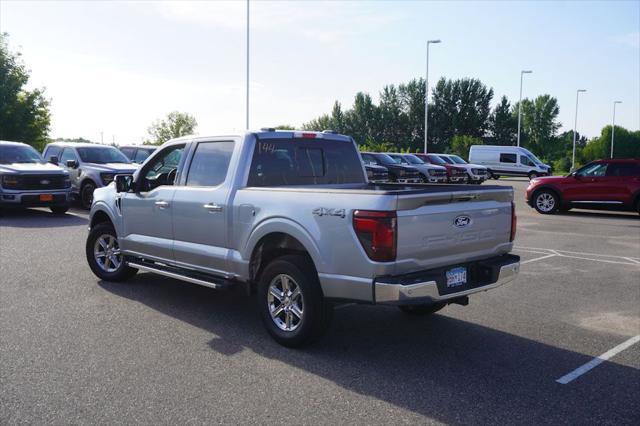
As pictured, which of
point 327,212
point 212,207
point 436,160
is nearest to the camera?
point 327,212

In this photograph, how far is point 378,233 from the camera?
172 inches

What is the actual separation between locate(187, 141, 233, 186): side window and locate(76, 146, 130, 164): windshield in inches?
450

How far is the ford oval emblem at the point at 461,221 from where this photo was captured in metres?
4.84

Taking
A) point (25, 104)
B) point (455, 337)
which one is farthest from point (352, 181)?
point (25, 104)

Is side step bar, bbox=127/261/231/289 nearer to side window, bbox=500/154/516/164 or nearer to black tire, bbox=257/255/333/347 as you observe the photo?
black tire, bbox=257/255/333/347

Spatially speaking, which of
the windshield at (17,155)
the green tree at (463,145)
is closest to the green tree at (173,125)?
the green tree at (463,145)

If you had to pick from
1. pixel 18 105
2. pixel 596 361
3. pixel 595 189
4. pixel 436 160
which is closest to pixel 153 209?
pixel 596 361

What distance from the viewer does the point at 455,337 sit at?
215 inches

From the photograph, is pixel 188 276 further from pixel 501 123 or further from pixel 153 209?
pixel 501 123

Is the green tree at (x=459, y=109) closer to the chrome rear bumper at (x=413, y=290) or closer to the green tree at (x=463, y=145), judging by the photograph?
the green tree at (x=463, y=145)

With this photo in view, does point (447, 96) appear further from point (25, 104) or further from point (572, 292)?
point (572, 292)

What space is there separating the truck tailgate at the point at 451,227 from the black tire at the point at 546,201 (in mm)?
13262

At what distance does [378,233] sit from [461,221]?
0.92 metres

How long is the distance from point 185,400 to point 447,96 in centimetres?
9870
